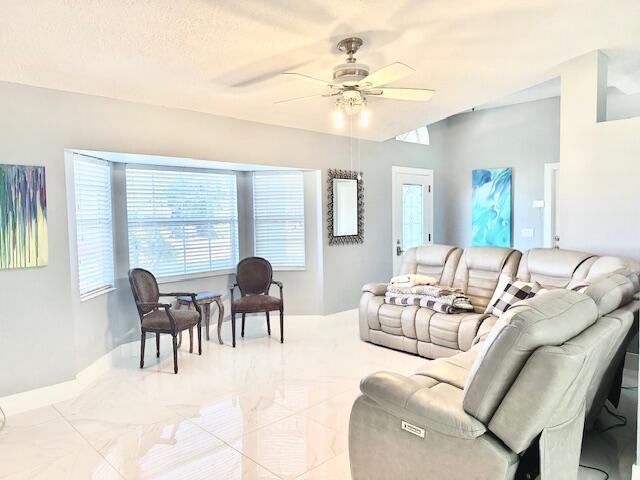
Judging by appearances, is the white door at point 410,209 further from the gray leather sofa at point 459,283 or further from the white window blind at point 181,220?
the white window blind at point 181,220

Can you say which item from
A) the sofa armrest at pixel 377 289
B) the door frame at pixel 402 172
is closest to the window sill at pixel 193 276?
the sofa armrest at pixel 377 289

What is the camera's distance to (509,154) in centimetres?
646

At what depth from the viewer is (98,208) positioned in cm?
406

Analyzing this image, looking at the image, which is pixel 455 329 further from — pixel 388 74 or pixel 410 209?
pixel 410 209

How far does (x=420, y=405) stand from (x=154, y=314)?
9.73 ft

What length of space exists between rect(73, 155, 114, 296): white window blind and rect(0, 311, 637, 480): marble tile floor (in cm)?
85

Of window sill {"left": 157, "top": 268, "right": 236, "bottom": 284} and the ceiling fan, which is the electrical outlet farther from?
window sill {"left": 157, "top": 268, "right": 236, "bottom": 284}

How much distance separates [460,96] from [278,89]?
6.36 feet

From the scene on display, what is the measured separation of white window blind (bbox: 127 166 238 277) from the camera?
4504mm

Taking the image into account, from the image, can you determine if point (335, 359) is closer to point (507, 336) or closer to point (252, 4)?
point (507, 336)

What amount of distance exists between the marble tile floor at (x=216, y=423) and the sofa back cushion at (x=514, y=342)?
97cm

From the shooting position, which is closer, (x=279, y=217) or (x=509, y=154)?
(x=279, y=217)

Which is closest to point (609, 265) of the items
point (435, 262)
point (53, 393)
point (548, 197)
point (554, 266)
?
point (554, 266)

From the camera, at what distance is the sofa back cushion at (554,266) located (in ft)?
12.0
